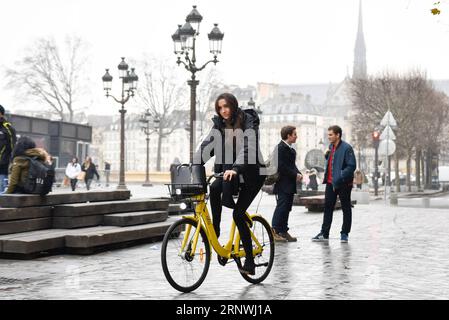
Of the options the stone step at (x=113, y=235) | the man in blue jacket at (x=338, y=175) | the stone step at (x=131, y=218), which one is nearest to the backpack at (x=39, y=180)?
the stone step at (x=113, y=235)

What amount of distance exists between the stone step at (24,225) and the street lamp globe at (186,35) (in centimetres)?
1169

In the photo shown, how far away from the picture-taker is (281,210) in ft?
38.1

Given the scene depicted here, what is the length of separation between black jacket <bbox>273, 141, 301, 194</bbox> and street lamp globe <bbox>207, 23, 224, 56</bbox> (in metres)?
10.5

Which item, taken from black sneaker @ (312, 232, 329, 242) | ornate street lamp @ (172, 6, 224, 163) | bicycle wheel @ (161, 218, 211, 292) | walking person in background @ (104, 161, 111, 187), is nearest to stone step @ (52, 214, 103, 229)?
bicycle wheel @ (161, 218, 211, 292)

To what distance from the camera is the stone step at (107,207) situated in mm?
10016

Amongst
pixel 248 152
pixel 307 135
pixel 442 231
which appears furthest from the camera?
pixel 307 135

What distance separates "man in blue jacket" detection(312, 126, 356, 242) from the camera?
11602 mm

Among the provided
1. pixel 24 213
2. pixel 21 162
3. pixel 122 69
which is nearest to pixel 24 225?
pixel 24 213

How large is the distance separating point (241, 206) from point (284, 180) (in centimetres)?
463

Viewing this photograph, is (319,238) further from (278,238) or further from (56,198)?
(56,198)

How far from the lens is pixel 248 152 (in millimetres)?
6918
